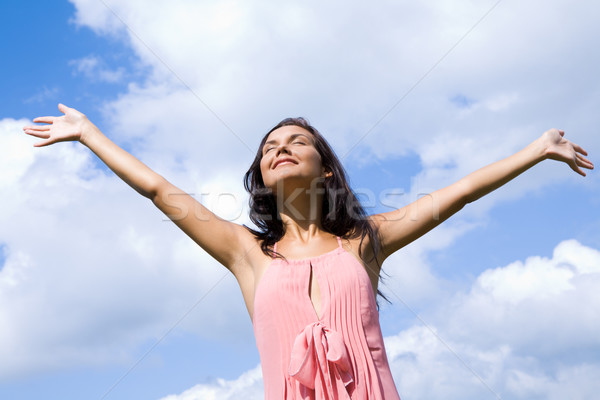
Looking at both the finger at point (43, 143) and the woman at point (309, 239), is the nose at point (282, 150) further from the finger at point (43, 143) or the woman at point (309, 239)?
the finger at point (43, 143)

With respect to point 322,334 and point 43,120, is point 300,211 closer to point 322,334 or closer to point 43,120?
point 322,334

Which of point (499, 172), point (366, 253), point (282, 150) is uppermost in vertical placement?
point (282, 150)

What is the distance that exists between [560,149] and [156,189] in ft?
8.74

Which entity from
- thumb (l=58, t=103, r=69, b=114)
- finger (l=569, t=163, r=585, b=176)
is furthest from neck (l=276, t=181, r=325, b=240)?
finger (l=569, t=163, r=585, b=176)

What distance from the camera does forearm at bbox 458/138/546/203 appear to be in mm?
3764

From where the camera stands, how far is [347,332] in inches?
128

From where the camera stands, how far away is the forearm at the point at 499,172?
12.3ft

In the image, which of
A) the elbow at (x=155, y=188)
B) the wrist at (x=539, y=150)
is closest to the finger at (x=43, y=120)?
the elbow at (x=155, y=188)

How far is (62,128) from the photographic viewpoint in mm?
3764

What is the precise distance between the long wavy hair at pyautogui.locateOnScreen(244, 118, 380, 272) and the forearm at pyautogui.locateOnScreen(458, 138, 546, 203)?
0.70 metres

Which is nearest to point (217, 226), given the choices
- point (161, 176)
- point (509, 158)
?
point (161, 176)

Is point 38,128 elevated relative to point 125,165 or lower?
elevated

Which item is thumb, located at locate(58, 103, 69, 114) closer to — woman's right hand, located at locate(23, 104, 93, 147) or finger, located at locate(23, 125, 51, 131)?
woman's right hand, located at locate(23, 104, 93, 147)

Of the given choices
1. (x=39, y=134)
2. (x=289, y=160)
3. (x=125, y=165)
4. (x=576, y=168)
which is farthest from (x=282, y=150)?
(x=576, y=168)
